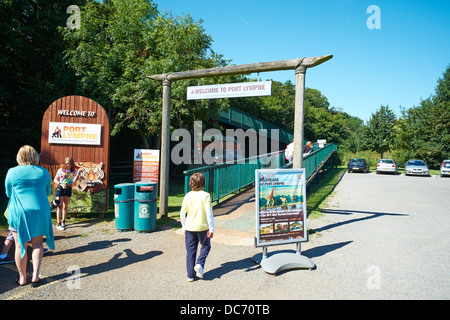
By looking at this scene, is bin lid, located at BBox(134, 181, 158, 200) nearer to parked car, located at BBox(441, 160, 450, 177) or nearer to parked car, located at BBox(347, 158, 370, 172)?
parked car, located at BBox(347, 158, 370, 172)

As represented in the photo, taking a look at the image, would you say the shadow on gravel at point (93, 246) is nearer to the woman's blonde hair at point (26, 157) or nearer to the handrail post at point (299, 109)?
the woman's blonde hair at point (26, 157)

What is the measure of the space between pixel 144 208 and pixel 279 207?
10.9 feet

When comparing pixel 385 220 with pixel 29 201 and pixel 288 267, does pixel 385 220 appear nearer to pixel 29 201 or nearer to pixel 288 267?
pixel 288 267

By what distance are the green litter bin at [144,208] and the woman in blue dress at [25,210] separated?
8.61ft

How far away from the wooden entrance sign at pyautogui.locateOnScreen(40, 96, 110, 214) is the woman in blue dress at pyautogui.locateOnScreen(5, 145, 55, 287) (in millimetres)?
3741

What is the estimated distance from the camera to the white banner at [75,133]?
7.91m

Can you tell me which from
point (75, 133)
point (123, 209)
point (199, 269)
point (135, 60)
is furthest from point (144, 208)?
point (135, 60)

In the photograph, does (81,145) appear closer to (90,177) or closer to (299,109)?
(90,177)

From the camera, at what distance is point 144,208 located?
6793 millimetres

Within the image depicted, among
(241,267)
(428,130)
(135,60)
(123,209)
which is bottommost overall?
(241,267)

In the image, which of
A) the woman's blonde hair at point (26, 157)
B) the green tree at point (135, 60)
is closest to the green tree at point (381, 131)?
the green tree at point (135, 60)

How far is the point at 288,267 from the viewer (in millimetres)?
4668

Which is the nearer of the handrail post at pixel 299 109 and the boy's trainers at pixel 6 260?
the boy's trainers at pixel 6 260

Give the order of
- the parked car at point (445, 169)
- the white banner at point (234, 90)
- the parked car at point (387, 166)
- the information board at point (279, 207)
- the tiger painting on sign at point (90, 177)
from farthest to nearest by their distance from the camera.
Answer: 1. the parked car at point (387, 166)
2. the parked car at point (445, 169)
3. the tiger painting on sign at point (90, 177)
4. the white banner at point (234, 90)
5. the information board at point (279, 207)
